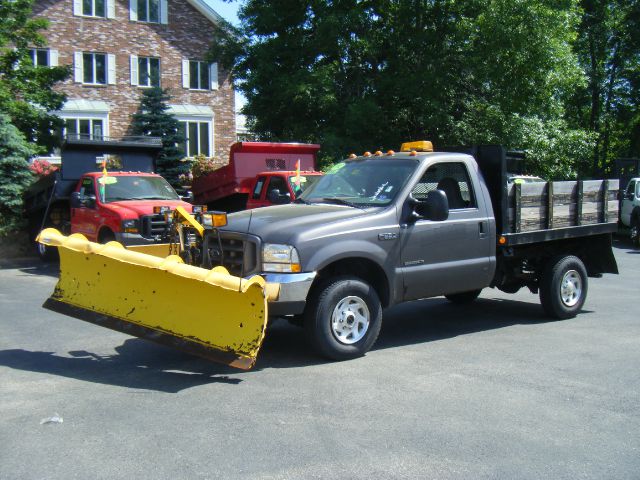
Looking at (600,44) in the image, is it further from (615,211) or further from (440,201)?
(440,201)

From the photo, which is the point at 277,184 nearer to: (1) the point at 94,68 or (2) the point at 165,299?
(2) the point at 165,299

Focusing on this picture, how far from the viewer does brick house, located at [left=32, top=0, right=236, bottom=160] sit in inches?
1205

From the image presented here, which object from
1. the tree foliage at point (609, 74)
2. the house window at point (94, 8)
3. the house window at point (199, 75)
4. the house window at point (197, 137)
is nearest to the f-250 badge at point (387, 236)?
the tree foliage at point (609, 74)

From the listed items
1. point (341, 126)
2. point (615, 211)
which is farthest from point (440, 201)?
point (341, 126)

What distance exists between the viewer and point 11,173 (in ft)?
53.8

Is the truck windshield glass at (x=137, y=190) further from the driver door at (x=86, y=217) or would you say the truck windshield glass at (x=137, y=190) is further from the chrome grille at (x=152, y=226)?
the chrome grille at (x=152, y=226)

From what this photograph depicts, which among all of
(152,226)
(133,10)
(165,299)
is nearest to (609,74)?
(133,10)

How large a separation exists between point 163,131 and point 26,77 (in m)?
6.86

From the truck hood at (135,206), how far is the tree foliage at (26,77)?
22.0ft

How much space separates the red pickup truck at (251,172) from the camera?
1499 centimetres

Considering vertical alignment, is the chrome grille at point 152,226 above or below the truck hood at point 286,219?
below

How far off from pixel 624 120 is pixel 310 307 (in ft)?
97.2

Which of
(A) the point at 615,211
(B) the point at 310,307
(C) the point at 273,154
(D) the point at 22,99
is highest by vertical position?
(D) the point at 22,99

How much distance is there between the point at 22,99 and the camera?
20.0 meters
